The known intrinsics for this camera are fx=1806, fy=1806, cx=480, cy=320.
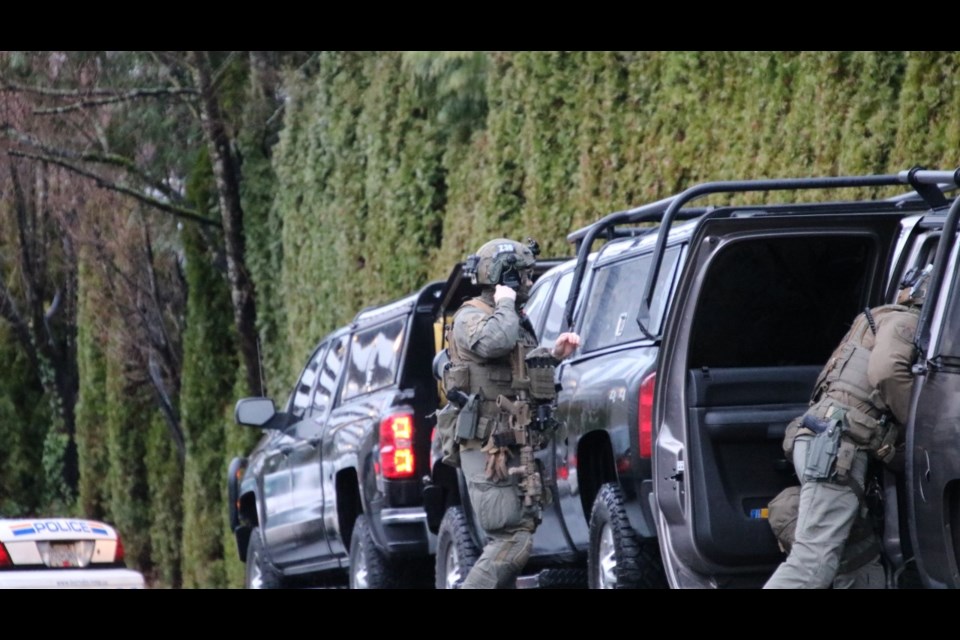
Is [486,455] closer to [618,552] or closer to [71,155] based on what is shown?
[618,552]

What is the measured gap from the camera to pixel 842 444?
21.9 feet

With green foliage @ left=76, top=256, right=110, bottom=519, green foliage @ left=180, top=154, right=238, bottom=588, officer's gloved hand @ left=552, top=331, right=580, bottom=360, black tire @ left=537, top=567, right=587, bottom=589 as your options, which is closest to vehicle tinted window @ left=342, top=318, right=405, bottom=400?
black tire @ left=537, top=567, right=587, bottom=589

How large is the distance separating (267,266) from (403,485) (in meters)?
13.8

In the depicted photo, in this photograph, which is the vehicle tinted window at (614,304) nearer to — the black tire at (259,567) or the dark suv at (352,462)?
the dark suv at (352,462)

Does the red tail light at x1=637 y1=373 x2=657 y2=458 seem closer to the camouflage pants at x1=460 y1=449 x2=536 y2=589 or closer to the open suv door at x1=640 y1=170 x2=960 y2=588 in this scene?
the open suv door at x1=640 y1=170 x2=960 y2=588

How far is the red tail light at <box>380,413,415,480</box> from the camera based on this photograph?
1038 centimetres

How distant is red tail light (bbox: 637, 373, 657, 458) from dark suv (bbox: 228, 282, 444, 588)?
3073 mm

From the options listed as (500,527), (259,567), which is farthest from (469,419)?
(259,567)

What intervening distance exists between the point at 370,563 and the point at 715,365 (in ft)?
12.9

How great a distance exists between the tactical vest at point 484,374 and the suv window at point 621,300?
347mm
